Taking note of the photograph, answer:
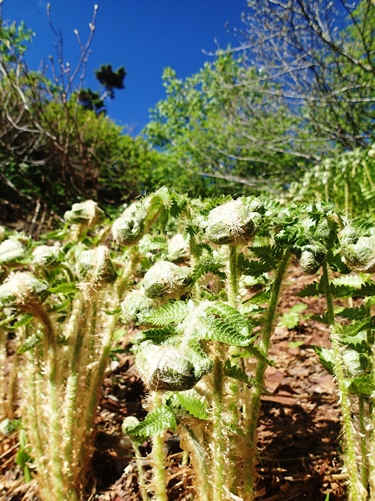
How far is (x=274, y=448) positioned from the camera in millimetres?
1311

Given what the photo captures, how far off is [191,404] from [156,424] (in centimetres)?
7

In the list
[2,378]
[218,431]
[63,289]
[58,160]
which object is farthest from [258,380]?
[58,160]

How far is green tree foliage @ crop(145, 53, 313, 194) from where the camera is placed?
276 inches

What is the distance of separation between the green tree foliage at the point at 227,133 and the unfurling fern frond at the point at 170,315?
150cm

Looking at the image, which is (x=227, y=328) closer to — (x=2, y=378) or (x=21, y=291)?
(x=21, y=291)

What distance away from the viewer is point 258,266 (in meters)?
0.87

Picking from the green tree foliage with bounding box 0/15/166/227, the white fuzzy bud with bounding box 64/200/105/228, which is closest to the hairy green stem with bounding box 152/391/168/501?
the white fuzzy bud with bounding box 64/200/105/228

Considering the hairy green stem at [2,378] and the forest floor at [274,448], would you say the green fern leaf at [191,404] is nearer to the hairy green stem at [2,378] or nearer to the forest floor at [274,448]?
the forest floor at [274,448]

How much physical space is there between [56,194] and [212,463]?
8.08m

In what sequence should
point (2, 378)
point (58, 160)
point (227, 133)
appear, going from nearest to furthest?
point (2, 378), point (58, 160), point (227, 133)

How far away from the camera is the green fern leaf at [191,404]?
2.37 feet

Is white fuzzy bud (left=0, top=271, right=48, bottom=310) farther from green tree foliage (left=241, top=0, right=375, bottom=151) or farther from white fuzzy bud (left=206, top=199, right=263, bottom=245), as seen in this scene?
green tree foliage (left=241, top=0, right=375, bottom=151)

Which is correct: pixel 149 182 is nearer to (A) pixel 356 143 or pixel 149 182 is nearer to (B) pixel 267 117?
(B) pixel 267 117

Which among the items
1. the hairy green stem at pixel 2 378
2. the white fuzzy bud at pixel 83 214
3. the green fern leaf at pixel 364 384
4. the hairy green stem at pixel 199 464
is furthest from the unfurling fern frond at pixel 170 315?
the hairy green stem at pixel 2 378
